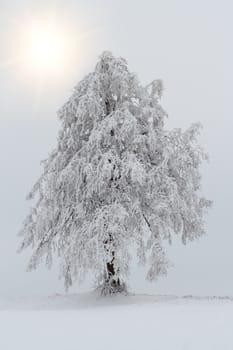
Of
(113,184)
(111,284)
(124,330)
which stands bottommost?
(124,330)

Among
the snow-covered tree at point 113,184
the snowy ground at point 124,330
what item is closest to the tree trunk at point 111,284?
the snow-covered tree at point 113,184

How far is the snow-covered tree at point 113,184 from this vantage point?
20.3m

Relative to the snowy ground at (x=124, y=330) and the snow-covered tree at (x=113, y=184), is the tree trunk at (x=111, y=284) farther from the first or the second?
the snowy ground at (x=124, y=330)

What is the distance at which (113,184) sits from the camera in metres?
21.7

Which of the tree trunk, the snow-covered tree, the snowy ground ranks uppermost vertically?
the snow-covered tree

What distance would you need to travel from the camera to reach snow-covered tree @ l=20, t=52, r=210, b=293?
20.3m

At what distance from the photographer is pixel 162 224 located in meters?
21.4

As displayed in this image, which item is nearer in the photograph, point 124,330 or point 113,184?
point 124,330

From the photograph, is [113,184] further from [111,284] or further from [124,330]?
→ [124,330]

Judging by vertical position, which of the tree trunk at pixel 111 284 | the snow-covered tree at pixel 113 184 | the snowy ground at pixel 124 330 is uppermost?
the snow-covered tree at pixel 113 184

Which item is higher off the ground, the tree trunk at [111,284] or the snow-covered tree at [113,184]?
the snow-covered tree at [113,184]

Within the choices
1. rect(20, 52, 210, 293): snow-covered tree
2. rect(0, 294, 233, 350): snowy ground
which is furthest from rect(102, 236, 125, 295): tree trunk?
rect(0, 294, 233, 350): snowy ground

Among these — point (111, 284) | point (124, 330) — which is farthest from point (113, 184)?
point (124, 330)

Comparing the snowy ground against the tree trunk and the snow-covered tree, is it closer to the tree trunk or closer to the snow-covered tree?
the snow-covered tree
